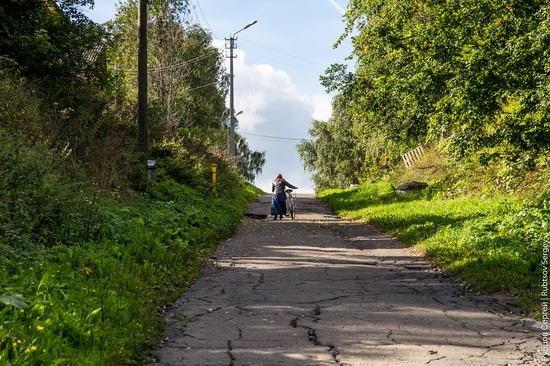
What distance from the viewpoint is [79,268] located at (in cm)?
808

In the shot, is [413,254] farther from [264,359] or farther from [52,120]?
[52,120]

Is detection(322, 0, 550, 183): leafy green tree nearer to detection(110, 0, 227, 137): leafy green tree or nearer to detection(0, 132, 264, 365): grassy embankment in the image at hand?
detection(0, 132, 264, 365): grassy embankment

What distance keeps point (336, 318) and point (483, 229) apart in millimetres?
6980

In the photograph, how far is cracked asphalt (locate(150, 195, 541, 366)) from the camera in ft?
18.9

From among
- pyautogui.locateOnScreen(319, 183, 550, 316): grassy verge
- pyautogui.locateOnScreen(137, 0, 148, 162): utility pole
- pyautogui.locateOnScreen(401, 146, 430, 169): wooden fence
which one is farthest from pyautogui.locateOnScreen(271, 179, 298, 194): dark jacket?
pyautogui.locateOnScreen(401, 146, 430, 169): wooden fence

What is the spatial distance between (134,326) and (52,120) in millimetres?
11477

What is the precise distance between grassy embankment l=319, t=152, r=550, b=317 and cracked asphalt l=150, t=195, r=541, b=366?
48 centimetres

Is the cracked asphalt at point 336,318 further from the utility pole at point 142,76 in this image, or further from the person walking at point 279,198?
the person walking at point 279,198

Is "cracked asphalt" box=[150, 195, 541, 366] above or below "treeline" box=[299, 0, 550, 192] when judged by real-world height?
below

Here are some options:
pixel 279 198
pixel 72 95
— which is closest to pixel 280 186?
pixel 279 198

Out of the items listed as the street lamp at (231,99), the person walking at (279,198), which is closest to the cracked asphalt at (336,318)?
the person walking at (279,198)

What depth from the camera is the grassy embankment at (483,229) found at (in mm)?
9242

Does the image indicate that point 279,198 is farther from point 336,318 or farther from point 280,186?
point 336,318

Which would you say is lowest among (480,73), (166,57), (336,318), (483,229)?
(336,318)
